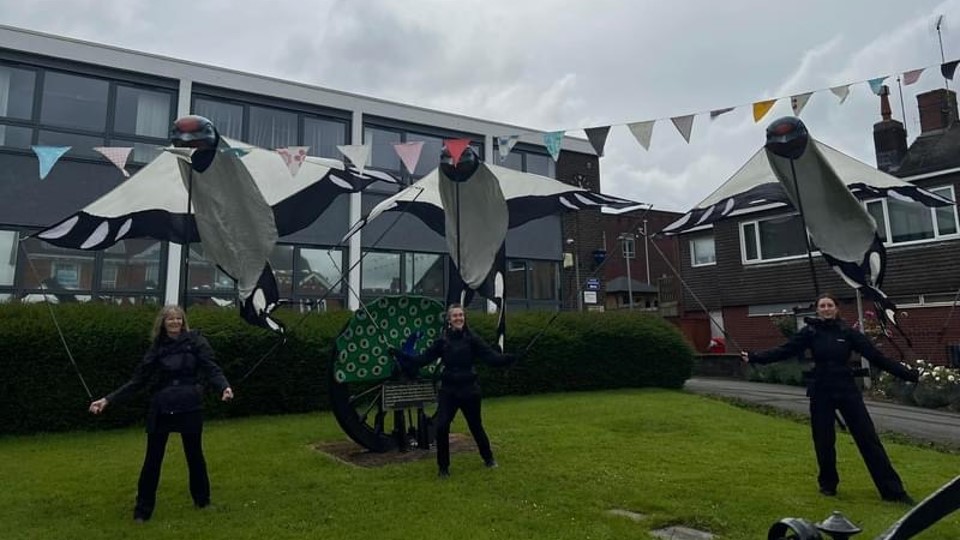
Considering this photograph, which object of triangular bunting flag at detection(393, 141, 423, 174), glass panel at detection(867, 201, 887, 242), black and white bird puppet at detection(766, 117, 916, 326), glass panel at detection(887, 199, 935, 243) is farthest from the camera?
glass panel at detection(867, 201, 887, 242)

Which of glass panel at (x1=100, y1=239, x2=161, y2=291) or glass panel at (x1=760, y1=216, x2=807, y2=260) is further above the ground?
glass panel at (x1=760, y1=216, x2=807, y2=260)

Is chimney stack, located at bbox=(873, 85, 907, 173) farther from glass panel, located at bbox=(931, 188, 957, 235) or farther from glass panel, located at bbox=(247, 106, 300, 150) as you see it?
glass panel, located at bbox=(247, 106, 300, 150)

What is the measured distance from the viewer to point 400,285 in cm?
1784

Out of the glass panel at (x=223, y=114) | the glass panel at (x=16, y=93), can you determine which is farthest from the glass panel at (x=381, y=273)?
the glass panel at (x=16, y=93)

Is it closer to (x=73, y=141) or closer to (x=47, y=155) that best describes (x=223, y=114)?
(x=73, y=141)

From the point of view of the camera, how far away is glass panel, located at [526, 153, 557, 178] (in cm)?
2061

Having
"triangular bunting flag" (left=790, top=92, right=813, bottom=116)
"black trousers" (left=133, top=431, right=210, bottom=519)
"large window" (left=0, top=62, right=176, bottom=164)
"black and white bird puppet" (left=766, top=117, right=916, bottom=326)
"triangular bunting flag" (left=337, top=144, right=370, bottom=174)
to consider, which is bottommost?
"black trousers" (left=133, top=431, right=210, bottom=519)

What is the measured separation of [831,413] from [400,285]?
1312cm

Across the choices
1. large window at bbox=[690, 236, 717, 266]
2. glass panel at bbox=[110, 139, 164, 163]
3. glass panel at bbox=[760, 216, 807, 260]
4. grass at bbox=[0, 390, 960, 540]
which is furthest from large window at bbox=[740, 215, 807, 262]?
glass panel at bbox=[110, 139, 164, 163]

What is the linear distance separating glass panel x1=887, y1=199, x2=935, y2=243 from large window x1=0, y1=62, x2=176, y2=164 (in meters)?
20.0

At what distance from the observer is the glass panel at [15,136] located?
13.8m

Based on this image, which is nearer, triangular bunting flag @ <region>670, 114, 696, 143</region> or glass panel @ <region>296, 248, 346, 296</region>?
triangular bunting flag @ <region>670, 114, 696, 143</region>

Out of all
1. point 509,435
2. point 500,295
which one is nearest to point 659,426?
point 509,435

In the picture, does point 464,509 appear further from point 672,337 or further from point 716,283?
point 716,283
